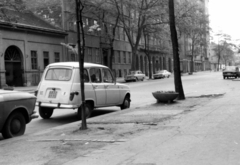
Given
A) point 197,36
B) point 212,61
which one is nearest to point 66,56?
point 197,36

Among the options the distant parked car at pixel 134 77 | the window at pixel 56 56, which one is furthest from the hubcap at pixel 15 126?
the distant parked car at pixel 134 77

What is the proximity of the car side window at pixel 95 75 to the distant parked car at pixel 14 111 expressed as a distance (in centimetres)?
336

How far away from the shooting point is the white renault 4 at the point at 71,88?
34.4ft

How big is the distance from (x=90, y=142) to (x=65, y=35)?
34.3m

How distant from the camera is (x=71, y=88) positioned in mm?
10461

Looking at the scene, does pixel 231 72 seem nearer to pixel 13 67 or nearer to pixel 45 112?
pixel 13 67

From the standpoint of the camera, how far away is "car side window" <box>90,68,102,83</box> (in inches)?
457

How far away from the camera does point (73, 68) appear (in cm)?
1088

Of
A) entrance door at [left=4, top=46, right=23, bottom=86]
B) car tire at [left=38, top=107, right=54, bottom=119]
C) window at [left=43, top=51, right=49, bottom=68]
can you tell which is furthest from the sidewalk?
window at [left=43, top=51, right=49, bottom=68]

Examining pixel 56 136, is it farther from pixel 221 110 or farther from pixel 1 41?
pixel 1 41

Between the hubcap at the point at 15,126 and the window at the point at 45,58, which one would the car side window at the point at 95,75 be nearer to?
the hubcap at the point at 15,126

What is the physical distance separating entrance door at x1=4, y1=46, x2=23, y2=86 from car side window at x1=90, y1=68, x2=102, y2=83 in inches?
865

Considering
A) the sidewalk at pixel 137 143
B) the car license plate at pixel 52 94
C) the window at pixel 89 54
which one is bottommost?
the sidewalk at pixel 137 143

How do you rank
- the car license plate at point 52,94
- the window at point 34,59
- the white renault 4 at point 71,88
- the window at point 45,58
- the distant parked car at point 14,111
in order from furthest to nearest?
the window at point 45,58 → the window at point 34,59 → the car license plate at point 52,94 → the white renault 4 at point 71,88 → the distant parked car at point 14,111
